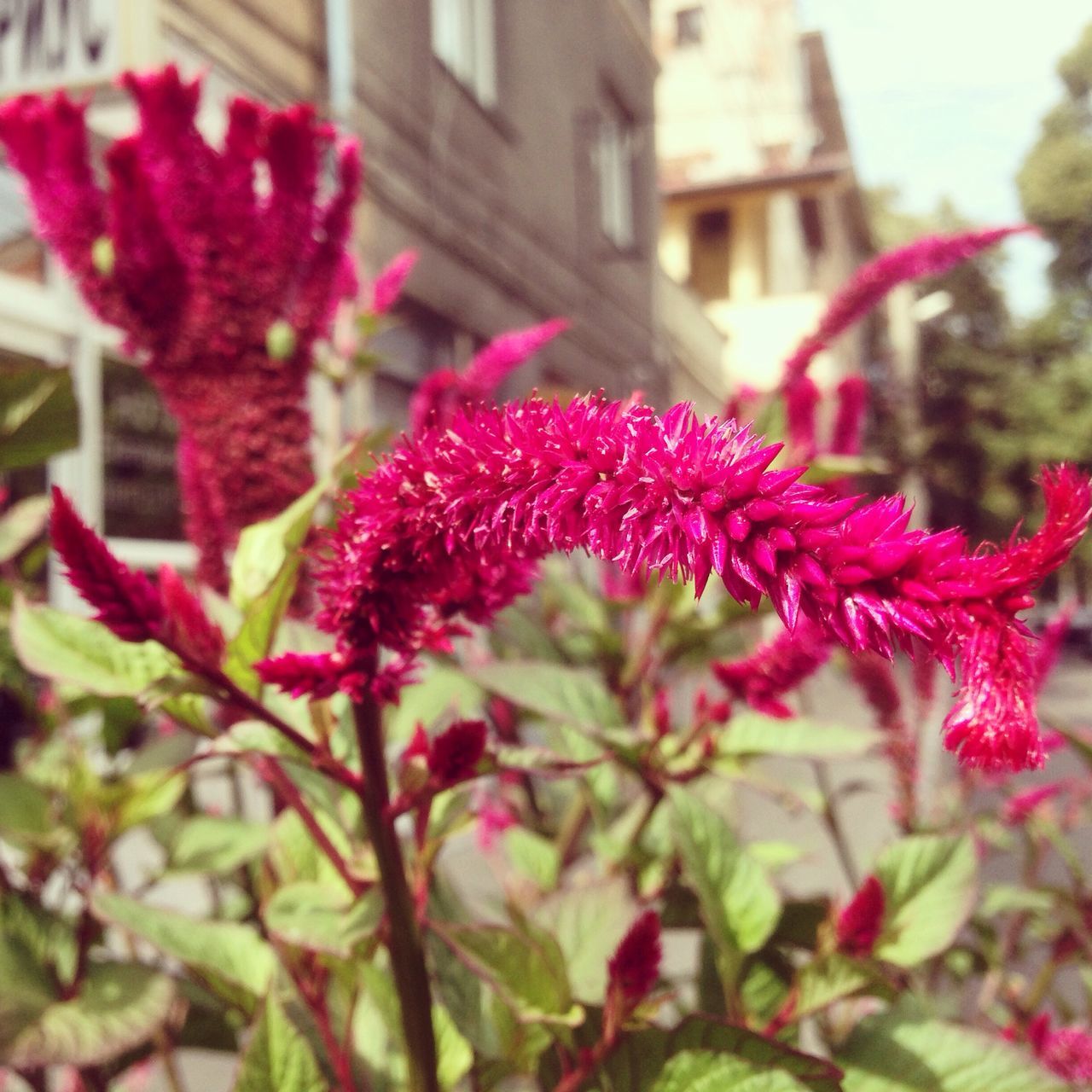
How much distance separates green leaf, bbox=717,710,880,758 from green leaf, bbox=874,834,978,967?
8 cm

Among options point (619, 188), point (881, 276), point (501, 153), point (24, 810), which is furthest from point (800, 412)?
point (619, 188)

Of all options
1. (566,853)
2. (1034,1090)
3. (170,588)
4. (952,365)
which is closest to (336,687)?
(170,588)

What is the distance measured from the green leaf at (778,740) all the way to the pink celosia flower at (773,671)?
0.10 meters

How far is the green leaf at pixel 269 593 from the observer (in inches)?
18.8

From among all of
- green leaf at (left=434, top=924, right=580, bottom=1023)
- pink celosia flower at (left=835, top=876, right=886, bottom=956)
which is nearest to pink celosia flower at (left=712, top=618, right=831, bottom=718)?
pink celosia flower at (left=835, top=876, right=886, bottom=956)

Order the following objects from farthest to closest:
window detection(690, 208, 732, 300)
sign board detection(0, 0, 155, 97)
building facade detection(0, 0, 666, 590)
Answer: window detection(690, 208, 732, 300)
building facade detection(0, 0, 666, 590)
sign board detection(0, 0, 155, 97)

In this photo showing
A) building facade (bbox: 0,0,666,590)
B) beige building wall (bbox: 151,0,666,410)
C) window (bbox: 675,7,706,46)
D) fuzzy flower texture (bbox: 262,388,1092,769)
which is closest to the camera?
fuzzy flower texture (bbox: 262,388,1092,769)

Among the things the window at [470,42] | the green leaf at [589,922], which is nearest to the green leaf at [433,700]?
the green leaf at [589,922]

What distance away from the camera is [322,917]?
1.69ft

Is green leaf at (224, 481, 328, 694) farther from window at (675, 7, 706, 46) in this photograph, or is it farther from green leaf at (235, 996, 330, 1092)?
window at (675, 7, 706, 46)

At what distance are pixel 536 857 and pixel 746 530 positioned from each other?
717mm

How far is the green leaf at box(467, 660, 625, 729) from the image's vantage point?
0.68m

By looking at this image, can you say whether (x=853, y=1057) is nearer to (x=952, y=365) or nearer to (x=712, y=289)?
(x=712, y=289)

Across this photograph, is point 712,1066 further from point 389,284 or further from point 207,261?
point 389,284
